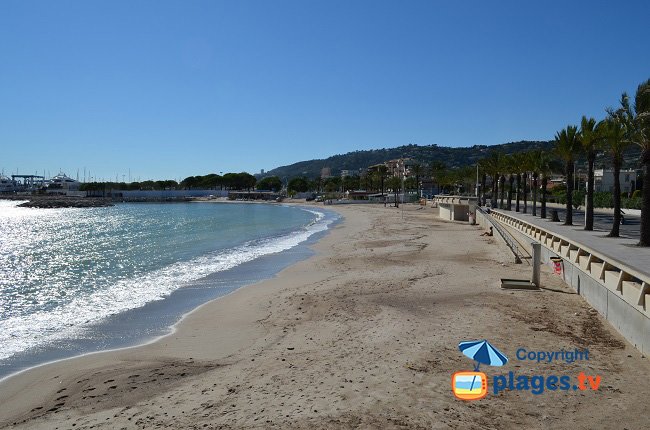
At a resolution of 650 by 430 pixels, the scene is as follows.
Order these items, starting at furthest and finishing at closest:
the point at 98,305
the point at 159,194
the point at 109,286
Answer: the point at 159,194
the point at 109,286
the point at 98,305

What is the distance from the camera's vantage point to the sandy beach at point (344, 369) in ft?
20.9

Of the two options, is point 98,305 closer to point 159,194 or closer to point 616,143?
point 616,143

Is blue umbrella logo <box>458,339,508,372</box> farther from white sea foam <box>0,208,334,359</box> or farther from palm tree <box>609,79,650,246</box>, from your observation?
palm tree <box>609,79,650,246</box>

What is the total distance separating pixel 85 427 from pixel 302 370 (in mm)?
3304

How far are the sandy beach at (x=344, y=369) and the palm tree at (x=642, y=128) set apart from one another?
7.13 m

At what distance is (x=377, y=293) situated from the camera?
49.6 ft

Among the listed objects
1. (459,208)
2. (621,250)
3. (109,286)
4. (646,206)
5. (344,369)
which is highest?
(646,206)

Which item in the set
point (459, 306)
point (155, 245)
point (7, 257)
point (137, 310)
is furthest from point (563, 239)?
point (7, 257)

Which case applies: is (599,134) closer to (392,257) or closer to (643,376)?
(392,257)

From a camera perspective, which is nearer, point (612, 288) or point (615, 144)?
point (612, 288)

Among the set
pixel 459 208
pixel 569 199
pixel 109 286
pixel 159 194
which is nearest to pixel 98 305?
pixel 109 286
